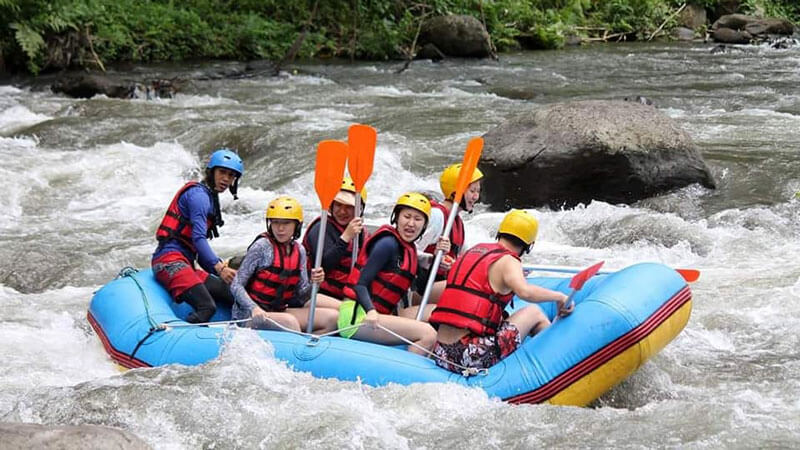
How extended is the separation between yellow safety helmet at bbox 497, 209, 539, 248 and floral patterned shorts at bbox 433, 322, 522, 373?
1.45ft

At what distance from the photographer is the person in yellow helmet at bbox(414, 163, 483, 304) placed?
521 cm

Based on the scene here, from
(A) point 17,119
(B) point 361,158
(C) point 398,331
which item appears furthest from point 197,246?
(A) point 17,119

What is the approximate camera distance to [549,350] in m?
4.28

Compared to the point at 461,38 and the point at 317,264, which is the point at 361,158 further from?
the point at 461,38

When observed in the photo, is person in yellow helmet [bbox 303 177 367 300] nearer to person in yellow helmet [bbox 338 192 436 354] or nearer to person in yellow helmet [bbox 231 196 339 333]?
person in yellow helmet [bbox 231 196 339 333]

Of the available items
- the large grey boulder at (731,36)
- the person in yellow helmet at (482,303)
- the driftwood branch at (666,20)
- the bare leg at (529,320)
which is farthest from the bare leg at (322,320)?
the driftwood branch at (666,20)

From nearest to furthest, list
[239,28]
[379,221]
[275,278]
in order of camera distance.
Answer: [275,278] → [379,221] → [239,28]

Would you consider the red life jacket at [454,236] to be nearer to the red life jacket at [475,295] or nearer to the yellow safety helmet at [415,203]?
the yellow safety helmet at [415,203]

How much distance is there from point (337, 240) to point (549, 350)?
134 cm

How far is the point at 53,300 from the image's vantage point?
6207mm

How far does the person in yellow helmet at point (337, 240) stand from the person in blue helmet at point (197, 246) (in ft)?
1.50

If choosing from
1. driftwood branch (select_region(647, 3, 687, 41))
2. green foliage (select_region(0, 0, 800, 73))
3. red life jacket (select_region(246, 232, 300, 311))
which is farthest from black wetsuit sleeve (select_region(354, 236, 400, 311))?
driftwood branch (select_region(647, 3, 687, 41))

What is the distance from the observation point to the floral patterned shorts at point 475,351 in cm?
441

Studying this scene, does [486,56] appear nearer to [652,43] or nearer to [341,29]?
[341,29]
